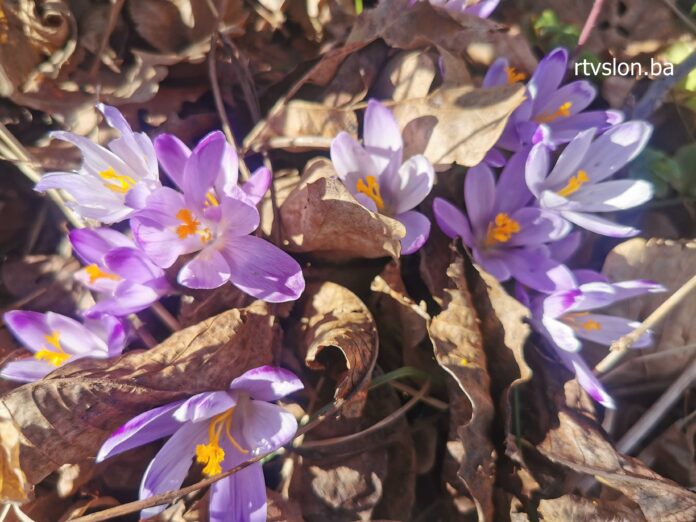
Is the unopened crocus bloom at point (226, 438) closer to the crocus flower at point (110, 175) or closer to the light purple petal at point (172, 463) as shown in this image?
the light purple petal at point (172, 463)

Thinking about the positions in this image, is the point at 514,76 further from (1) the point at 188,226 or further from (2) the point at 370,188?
(1) the point at 188,226

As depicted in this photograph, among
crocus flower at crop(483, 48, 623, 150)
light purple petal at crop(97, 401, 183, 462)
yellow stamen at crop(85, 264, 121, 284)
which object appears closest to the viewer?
light purple petal at crop(97, 401, 183, 462)

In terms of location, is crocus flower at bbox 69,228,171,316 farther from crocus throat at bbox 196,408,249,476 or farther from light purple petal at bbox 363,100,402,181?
light purple petal at bbox 363,100,402,181

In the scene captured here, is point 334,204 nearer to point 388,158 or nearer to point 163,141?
point 388,158

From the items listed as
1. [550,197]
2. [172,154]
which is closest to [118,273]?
[172,154]

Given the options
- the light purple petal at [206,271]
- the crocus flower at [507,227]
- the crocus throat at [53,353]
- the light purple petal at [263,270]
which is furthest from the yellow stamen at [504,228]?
the crocus throat at [53,353]

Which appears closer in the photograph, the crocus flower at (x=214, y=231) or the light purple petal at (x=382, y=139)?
the crocus flower at (x=214, y=231)

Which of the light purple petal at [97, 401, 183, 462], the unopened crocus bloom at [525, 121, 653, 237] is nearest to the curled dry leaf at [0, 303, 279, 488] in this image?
the light purple petal at [97, 401, 183, 462]

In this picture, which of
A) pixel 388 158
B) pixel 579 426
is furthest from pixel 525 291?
pixel 388 158
